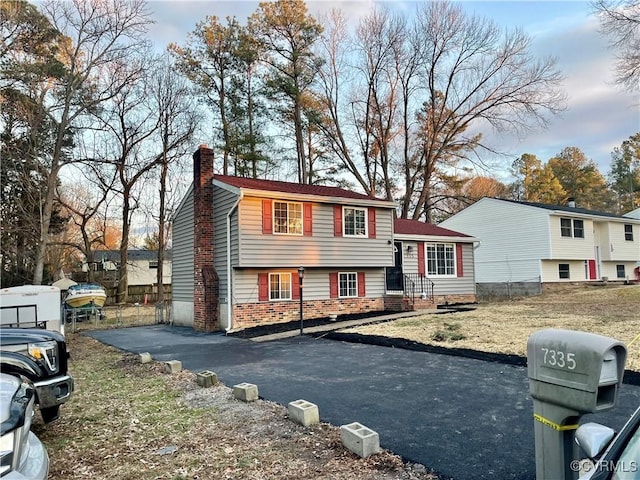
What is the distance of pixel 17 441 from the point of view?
253 cm

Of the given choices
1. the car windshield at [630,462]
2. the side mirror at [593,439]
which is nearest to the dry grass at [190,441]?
the side mirror at [593,439]

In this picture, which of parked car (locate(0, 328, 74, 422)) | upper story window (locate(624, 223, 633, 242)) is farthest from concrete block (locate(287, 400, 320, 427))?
upper story window (locate(624, 223, 633, 242))

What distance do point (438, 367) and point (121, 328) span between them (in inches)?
524

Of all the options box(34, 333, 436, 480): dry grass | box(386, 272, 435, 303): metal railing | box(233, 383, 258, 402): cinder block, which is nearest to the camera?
box(34, 333, 436, 480): dry grass

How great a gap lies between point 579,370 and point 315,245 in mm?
13460

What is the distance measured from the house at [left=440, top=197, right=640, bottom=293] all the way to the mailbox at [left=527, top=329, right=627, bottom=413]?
77.2 ft

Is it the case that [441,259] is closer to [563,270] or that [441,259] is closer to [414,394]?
[563,270]

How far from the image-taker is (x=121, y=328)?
54.6ft

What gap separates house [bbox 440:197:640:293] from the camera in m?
23.8

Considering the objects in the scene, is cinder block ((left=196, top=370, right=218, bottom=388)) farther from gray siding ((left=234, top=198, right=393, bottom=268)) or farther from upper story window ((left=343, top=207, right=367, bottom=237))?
upper story window ((left=343, top=207, right=367, bottom=237))

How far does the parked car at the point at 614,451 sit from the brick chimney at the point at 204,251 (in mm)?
13701

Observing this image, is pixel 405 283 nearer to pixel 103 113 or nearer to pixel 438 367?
pixel 438 367

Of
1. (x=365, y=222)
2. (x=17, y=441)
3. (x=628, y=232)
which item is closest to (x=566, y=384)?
(x=17, y=441)

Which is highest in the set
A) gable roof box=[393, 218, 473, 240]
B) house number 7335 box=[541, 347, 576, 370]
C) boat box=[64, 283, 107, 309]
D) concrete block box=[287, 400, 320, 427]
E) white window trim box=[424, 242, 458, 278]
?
gable roof box=[393, 218, 473, 240]
